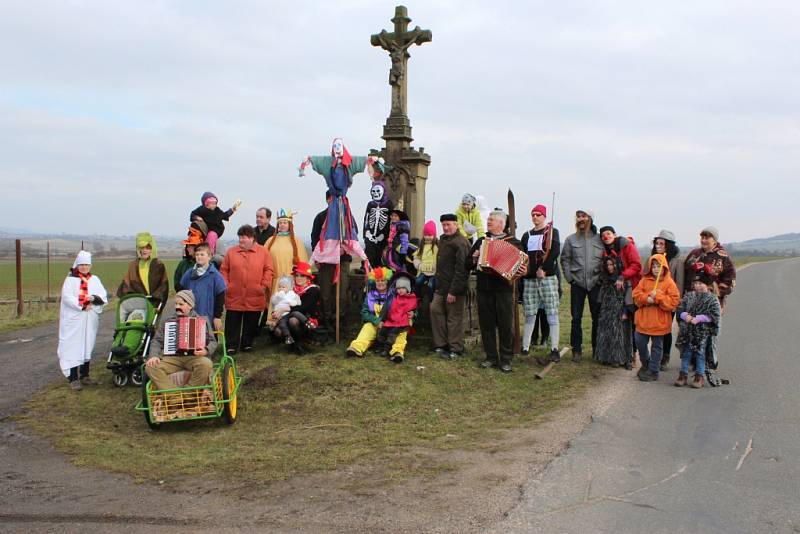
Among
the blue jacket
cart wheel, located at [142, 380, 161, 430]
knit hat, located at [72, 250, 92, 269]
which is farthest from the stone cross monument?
cart wheel, located at [142, 380, 161, 430]

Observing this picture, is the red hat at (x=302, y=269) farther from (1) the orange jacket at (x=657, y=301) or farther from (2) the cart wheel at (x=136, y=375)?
(1) the orange jacket at (x=657, y=301)

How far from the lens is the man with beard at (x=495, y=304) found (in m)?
8.91

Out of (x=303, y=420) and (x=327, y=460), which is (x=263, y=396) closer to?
(x=303, y=420)

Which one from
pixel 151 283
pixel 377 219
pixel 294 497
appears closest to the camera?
pixel 294 497

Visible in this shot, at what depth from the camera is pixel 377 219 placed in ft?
33.5

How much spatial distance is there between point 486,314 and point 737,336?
217 inches

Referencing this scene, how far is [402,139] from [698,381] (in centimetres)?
545

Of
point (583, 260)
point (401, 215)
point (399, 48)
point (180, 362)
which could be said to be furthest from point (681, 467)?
point (399, 48)

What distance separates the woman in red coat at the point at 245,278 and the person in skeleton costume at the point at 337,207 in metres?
0.92

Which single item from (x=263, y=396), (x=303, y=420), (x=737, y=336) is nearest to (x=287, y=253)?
(x=263, y=396)

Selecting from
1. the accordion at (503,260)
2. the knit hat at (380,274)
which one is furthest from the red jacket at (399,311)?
the accordion at (503,260)

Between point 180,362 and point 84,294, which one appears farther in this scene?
point 84,294

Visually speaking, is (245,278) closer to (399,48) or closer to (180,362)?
(180,362)

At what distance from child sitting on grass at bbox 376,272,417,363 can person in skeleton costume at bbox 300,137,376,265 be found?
99 cm
